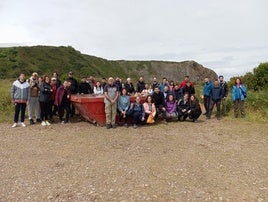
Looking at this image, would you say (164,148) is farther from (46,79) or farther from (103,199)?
(46,79)

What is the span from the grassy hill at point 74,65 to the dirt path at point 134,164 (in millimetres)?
36390

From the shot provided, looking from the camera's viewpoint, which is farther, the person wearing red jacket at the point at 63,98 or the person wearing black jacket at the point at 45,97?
the person wearing red jacket at the point at 63,98

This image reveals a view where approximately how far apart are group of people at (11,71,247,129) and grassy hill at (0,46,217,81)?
109ft

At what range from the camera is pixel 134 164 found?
689 cm

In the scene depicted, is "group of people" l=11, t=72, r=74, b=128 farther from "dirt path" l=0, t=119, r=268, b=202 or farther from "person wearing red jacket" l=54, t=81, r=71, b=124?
"dirt path" l=0, t=119, r=268, b=202

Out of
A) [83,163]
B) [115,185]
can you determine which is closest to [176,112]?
[83,163]

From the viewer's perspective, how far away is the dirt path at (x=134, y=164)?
5484mm

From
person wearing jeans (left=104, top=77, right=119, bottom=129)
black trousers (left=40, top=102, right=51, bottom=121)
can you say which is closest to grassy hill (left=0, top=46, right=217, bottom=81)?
black trousers (left=40, top=102, right=51, bottom=121)

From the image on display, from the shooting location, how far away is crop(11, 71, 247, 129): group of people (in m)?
10.9

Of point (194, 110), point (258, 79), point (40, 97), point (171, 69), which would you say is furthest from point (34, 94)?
point (171, 69)

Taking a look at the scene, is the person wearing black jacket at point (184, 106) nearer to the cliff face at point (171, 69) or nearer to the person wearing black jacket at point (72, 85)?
the person wearing black jacket at point (72, 85)

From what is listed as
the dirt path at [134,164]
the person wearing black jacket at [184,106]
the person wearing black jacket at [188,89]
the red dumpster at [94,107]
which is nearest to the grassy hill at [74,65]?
the red dumpster at [94,107]

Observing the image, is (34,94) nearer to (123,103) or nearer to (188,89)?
(123,103)

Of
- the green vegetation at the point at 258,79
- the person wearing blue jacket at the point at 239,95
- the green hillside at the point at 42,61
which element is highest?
the green hillside at the point at 42,61
